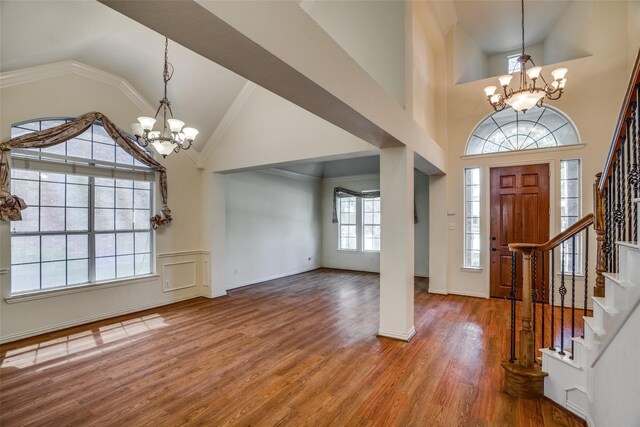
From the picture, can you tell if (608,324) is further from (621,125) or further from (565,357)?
(621,125)

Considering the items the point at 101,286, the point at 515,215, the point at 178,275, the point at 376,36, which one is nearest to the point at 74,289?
the point at 101,286

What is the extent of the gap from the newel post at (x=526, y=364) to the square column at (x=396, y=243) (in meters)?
1.17

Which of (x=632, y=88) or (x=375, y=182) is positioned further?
(x=375, y=182)

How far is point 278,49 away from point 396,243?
8.27ft

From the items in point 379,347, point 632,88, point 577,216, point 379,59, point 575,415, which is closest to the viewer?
point 632,88

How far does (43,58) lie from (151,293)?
3426 millimetres

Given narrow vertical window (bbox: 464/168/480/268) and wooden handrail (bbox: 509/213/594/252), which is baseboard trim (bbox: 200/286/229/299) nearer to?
narrow vertical window (bbox: 464/168/480/268)

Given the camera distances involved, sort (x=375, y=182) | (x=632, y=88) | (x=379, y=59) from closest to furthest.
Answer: (x=632, y=88) < (x=379, y=59) < (x=375, y=182)

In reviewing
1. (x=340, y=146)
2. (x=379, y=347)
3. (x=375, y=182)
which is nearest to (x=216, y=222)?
(x=340, y=146)

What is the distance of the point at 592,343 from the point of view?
2062mm

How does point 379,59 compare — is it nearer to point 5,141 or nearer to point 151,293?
point 5,141

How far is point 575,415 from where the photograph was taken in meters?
2.14

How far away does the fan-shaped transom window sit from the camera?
4883 millimetres

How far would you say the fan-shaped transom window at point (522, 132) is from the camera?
4.88 meters
